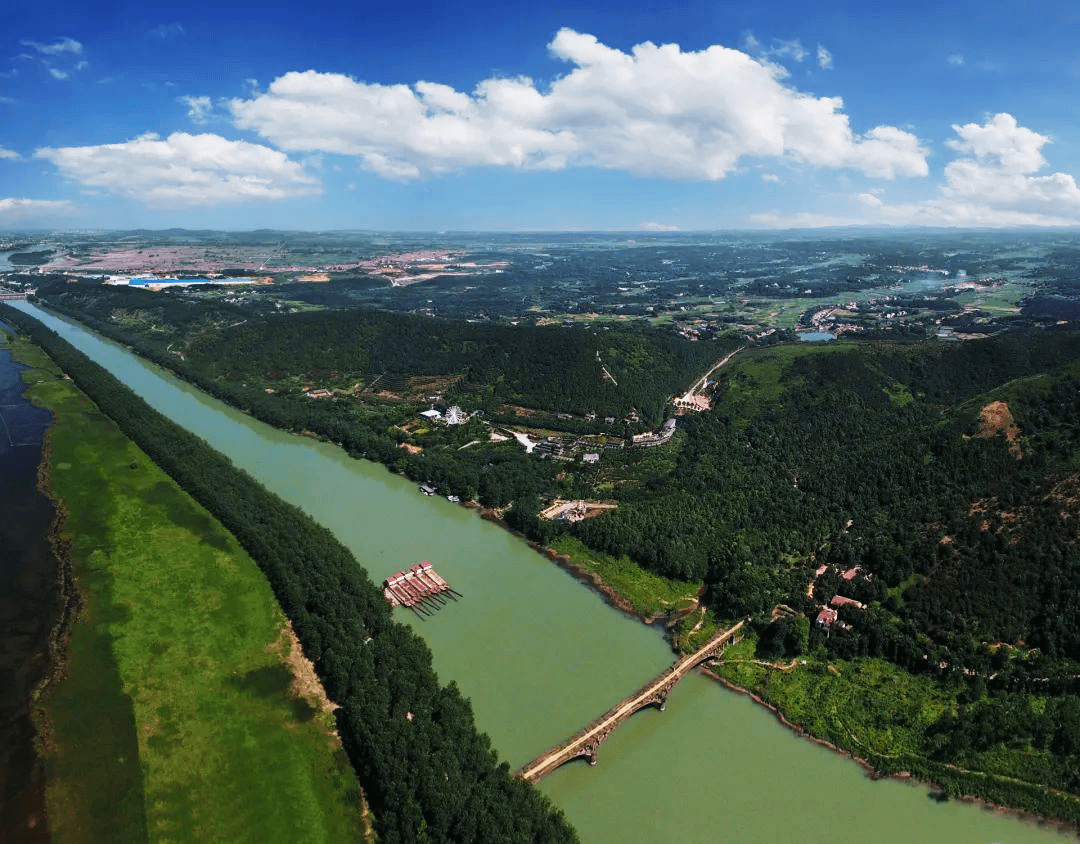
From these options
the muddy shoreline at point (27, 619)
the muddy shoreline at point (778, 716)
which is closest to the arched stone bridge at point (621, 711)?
the muddy shoreline at point (778, 716)

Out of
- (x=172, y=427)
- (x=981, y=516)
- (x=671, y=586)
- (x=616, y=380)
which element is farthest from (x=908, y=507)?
(x=172, y=427)

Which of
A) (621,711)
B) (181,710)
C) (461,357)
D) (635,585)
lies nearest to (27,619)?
(181,710)

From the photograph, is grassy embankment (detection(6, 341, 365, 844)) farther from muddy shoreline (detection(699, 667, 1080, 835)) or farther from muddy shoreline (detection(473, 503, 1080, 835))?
muddy shoreline (detection(699, 667, 1080, 835))

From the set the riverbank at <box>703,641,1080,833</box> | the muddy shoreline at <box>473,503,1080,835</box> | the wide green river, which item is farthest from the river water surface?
the riverbank at <box>703,641,1080,833</box>

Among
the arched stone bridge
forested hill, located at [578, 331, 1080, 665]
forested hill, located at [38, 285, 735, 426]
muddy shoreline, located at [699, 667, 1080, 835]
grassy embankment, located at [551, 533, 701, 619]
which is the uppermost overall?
forested hill, located at [38, 285, 735, 426]

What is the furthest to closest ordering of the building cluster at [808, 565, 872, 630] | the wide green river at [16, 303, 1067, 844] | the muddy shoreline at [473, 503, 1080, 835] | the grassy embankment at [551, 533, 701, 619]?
1. the grassy embankment at [551, 533, 701, 619]
2. the building cluster at [808, 565, 872, 630]
3. the wide green river at [16, 303, 1067, 844]
4. the muddy shoreline at [473, 503, 1080, 835]

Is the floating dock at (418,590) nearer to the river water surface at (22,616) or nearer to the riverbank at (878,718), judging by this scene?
the riverbank at (878,718)
